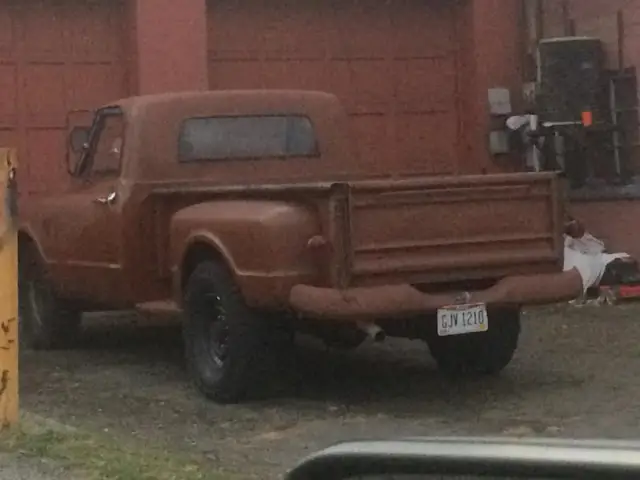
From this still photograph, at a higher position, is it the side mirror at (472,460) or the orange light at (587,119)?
the orange light at (587,119)

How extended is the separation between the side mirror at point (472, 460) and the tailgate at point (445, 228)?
15.6 feet

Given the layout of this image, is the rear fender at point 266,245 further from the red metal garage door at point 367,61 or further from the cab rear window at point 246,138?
the red metal garage door at point 367,61

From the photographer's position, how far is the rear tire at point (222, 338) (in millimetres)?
7055

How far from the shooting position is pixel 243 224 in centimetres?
694

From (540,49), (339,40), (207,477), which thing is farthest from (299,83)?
(207,477)

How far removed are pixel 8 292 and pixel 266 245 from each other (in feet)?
4.38

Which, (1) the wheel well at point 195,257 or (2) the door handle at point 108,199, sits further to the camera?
(2) the door handle at point 108,199

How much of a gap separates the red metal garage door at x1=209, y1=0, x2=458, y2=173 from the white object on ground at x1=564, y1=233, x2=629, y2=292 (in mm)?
2289

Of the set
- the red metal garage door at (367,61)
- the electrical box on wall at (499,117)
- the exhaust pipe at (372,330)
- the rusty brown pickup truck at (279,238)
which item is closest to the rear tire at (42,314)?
the rusty brown pickup truck at (279,238)

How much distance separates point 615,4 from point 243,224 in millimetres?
6465

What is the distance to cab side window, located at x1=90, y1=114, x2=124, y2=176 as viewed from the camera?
856 centimetres

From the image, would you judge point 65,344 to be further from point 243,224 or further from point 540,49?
point 540,49

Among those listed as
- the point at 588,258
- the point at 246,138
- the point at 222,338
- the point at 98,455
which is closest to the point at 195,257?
the point at 222,338

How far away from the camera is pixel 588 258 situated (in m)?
11.5
